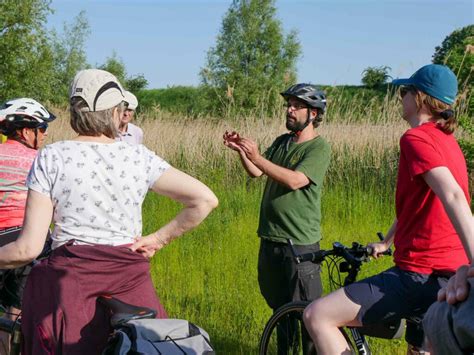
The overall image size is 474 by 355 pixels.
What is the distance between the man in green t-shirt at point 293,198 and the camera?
5.06 metres

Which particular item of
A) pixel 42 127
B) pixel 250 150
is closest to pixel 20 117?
pixel 42 127

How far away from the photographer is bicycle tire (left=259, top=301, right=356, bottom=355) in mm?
4469

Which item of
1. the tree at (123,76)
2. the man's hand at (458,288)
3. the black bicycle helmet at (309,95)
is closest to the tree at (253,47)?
the tree at (123,76)

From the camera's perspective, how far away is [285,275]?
5141 millimetres

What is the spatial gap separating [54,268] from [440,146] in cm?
178

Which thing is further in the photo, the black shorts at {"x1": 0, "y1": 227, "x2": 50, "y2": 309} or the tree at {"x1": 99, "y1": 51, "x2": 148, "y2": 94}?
the tree at {"x1": 99, "y1": 51, "x2": 148, "y2": 94}

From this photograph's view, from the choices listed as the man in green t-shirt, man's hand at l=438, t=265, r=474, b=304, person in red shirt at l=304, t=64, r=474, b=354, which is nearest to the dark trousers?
the man in green t-shirt

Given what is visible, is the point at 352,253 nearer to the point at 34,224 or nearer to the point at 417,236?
the point at 417,236

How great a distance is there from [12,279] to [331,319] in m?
2.24

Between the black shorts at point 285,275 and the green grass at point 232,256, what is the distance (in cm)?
68

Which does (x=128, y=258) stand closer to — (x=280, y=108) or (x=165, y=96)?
(x=280, y=108)

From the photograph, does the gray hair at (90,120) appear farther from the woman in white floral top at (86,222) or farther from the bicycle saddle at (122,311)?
the bicycle saddle at (122,311)

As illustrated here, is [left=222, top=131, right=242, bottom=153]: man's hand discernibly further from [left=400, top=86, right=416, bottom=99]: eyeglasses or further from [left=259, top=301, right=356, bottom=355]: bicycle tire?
[left=400, top=86, right=416, bottom=99]: eyeglasses

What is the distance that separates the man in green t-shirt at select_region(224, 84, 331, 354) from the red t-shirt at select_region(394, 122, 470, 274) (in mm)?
1488
